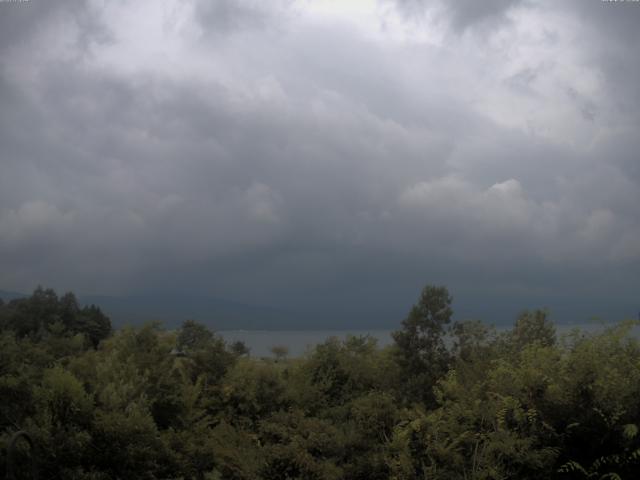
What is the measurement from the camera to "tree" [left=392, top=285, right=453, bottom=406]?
57.5 feet

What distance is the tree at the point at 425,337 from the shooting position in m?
17.5

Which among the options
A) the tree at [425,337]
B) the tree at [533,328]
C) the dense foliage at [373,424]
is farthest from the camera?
the tree at [425,337]

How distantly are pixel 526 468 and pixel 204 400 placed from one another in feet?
32.8

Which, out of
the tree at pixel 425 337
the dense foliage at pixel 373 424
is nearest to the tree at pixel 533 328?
the dense foliage at pixel 373 424

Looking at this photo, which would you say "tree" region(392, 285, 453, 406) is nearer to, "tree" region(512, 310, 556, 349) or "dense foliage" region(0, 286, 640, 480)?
"dense foliage" region(0, 286, 640, 480)

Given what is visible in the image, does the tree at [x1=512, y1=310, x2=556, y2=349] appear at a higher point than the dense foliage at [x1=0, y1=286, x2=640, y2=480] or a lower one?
higher

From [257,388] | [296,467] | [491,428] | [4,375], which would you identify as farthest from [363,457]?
[4,375]

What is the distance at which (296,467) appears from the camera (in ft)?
36.7

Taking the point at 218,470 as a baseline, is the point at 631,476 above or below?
above

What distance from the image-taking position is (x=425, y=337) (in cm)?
1789

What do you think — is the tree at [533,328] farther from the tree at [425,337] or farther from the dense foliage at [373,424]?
the tree at [425,337]

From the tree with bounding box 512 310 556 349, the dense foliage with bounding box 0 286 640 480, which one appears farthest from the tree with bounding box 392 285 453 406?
the tree with bounding box 512 310 556 349

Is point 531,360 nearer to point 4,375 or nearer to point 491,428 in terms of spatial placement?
point 491,428

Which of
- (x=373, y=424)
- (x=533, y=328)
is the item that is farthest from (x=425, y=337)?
(x=373, y=424)
